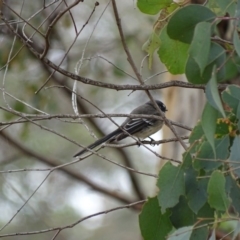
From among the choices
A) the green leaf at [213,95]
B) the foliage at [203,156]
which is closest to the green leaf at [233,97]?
the foliage at [203,156]

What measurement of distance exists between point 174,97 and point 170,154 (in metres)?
0.52

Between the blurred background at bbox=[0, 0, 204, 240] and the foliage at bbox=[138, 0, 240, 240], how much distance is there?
6.55 feet

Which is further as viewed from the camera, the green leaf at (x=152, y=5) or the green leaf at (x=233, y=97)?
the green leaf at (x=152, y=5)

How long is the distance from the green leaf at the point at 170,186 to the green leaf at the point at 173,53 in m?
0.60

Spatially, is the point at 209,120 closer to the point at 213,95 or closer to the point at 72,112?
the point at 213,95

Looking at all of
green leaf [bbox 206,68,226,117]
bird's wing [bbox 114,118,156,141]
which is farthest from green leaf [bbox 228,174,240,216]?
bird's wing [bbox 114,118,156,141]

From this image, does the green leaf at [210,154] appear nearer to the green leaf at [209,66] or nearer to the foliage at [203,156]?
the foliage at [203,156]

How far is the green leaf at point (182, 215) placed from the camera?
6.24ft

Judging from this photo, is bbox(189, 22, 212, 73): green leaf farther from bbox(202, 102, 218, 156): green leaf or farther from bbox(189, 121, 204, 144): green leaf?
bbox(189, 121, 204, 144): green leaf

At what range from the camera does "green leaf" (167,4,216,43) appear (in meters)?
1.71

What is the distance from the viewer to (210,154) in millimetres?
1746

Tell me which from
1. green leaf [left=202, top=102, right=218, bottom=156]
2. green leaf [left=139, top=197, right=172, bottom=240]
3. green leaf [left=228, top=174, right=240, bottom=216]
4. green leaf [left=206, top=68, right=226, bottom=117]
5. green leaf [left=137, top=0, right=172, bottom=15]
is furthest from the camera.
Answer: green leaf [left=137, top=0, right=172, bottom=15]

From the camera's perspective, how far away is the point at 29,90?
5332mm

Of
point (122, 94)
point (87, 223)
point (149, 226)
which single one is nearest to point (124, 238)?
point (87, 223)
